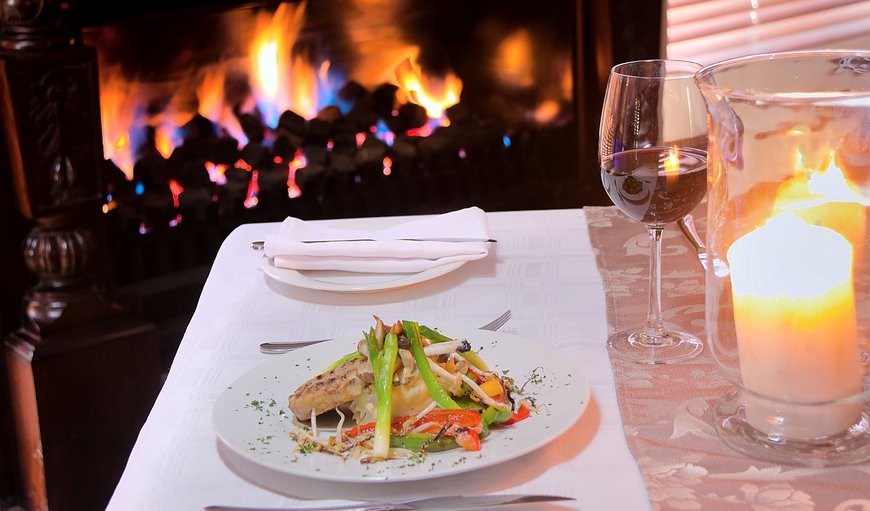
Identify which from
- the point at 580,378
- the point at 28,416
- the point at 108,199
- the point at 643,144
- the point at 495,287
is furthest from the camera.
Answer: the point at 108,199

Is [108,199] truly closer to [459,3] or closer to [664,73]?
[459,3]

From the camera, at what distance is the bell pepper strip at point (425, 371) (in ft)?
2.57

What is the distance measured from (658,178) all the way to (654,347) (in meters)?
0.15

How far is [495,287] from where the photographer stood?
112 cm

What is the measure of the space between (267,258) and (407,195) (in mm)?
1621

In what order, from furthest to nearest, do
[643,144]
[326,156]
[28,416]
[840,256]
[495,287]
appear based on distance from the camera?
[326,156] → [28,416] → [495,287] → [643,144] → [840,256]

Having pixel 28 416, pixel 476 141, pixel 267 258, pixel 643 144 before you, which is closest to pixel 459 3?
pixel 476 141

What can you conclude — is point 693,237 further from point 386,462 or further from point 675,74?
point 386,462

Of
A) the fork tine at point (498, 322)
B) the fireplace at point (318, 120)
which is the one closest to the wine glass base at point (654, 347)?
the fork tine at point (498, 322)

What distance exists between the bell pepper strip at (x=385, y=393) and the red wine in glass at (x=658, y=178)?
0.84 feet

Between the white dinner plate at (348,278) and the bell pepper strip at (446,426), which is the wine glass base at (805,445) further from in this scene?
the white dinner plate at (348,278)

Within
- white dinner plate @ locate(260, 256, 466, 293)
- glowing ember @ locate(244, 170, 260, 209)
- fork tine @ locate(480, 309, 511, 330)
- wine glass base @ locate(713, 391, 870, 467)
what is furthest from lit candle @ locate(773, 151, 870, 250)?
→ glowing ember @ locate(244, 170, 260, 209)

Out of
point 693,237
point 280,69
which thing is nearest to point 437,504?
point 693,237

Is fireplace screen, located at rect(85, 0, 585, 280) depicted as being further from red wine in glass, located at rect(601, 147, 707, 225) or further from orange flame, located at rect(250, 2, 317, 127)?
red wine in glass, located at rect(601, 147, 707, 225)
